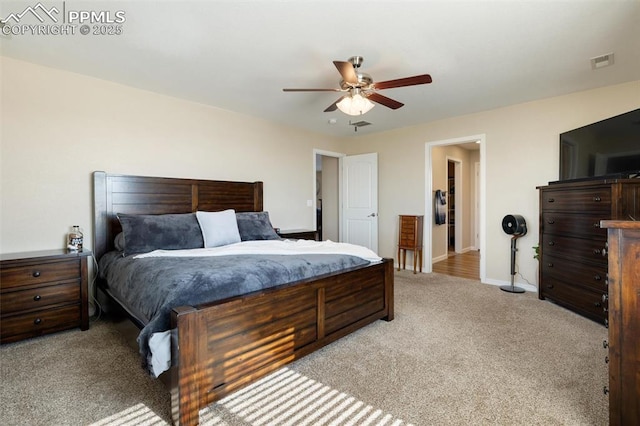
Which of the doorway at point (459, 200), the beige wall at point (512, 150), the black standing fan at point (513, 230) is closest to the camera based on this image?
the beige wall at point (512, 150)

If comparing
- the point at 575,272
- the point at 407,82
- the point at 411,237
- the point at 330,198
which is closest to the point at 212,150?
the point at 407,82

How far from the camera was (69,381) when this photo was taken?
196 centimetres

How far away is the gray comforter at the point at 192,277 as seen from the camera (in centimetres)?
171

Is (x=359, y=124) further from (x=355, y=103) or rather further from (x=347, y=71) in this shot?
(x=347, y=71)

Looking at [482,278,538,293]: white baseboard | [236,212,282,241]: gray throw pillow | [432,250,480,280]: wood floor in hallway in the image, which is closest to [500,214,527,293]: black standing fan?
[482,278,538,293]: white baseboard

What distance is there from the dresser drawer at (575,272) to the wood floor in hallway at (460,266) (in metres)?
1.22

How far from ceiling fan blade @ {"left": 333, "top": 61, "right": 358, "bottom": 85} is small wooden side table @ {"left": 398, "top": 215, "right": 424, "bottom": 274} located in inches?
116

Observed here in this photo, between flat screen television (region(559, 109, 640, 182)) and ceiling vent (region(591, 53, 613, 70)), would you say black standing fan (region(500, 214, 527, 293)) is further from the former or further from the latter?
ceiling vent (region(591, 53, 613, 70))

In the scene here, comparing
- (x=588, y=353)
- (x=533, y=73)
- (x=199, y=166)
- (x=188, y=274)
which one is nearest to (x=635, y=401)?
(x=588, y=353)

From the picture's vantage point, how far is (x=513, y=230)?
394 cm

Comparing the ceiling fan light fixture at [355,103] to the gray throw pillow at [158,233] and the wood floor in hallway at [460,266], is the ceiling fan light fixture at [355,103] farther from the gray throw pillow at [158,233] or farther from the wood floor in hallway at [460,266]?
the wood floor in hallway at [460,266]

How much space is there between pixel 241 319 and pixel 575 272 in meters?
3.35

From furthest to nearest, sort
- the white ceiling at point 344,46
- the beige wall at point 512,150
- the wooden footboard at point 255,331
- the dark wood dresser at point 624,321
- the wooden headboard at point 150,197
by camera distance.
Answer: the beige wall at point 512,150 → the wooden headboard at point 150,197 → the white ceiling at point 344,46 → the wooden footboard at point 255,331 → the dark wood dresser at point 624,321

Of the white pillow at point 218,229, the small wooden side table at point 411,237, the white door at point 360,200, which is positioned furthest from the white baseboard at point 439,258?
the white pillow at point 218,229
